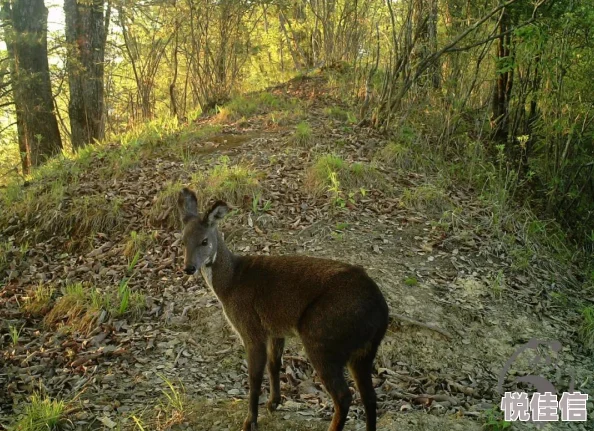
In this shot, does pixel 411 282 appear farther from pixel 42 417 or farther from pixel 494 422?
pixel 42 417

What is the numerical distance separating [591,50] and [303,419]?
24.0ft

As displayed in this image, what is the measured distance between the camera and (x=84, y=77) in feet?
34.4

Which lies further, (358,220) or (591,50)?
(591,50)

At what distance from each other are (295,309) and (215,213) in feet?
3.40

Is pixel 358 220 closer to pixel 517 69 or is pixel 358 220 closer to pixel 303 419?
pixel 303 419

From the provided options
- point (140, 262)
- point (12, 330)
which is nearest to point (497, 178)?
point (140, 262)

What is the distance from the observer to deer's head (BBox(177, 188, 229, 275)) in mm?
3869

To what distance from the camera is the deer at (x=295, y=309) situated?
3352 mm

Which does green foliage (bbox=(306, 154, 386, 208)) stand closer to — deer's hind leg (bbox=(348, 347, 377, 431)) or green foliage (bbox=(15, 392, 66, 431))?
deer's hind leg (bbox=(348, 347, 377, 431))

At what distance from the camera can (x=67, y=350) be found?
477cm

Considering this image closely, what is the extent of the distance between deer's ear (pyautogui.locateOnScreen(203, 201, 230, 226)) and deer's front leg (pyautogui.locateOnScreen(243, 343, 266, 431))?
3.42 feet

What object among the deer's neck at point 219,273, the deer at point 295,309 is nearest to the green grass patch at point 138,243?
the deer at point 295,309

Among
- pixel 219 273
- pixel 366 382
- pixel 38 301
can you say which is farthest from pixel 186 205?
pixel 38 301

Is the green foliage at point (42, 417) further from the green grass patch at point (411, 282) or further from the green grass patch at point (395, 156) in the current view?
the green grass patch at point (395, 156)
